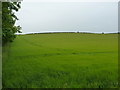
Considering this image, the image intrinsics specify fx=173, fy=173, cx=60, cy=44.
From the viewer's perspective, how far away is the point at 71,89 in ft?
28.7

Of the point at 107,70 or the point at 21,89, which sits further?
the point at 107,70

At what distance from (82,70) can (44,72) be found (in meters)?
2.61

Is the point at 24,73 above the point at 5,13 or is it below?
below

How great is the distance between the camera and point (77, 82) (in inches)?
382

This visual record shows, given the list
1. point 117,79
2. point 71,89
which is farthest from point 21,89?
point 117,79

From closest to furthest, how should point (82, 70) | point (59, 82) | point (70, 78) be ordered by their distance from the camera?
point (59, 82) < point (70, 78) < point (82, 70)

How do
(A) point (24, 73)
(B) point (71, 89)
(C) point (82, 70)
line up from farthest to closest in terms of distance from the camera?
(C) point (82, 70) → (A) point (24, 73) → (B) point (71, 89)

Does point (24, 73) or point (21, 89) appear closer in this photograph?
point (21, 89)

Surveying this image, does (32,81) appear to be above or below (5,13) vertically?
below

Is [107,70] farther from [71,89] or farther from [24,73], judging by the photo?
[24,73]

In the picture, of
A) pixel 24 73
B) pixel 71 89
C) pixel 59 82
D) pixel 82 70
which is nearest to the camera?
pixel 71 89

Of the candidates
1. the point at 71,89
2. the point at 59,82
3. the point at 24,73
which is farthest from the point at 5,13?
the point at 71,89

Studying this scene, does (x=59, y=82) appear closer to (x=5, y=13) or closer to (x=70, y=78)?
(x=70, y=78)

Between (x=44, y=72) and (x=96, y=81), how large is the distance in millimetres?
3480
